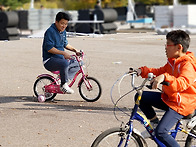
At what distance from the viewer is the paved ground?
22.5 feet

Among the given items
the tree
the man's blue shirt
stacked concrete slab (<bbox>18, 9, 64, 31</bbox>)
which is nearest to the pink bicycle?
the man's blue shirt

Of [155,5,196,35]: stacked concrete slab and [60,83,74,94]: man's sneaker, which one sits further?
[155,5,196,35]: stacked concrete slab

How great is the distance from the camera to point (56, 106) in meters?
8.98

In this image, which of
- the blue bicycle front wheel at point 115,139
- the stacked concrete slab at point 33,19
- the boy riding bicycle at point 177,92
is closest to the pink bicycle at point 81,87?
the boy riding bicycle at point 177,92

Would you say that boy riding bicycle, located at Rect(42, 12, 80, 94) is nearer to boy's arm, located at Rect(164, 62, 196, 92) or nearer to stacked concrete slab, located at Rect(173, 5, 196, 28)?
boy's arm, located at Rect(164, 62, 196, 92)

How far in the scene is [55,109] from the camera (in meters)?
8.70

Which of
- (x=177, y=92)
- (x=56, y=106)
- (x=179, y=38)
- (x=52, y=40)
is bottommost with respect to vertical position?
(x=56, y=106)

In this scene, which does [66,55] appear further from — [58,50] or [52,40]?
[52,40]

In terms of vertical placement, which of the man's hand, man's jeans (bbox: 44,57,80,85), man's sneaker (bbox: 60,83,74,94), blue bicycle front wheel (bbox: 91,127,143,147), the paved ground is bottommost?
the paved ground

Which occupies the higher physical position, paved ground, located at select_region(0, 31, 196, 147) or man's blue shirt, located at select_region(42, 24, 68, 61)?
man's blue shirt, located at select_region(42, 24, 68, 61)

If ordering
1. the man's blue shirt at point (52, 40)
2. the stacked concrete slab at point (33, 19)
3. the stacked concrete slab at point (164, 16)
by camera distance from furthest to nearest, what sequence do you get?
the stacked concrete slab at point (164, 16) < the stacked concrete slab at point (33, 19) < the man's blue shirt at point (52, 40)

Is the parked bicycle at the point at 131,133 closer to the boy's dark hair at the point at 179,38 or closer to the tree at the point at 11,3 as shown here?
the boy's dark hair at the point at 179,38

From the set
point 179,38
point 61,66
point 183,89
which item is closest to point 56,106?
point 61,66

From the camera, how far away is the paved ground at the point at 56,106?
22.5 ft
